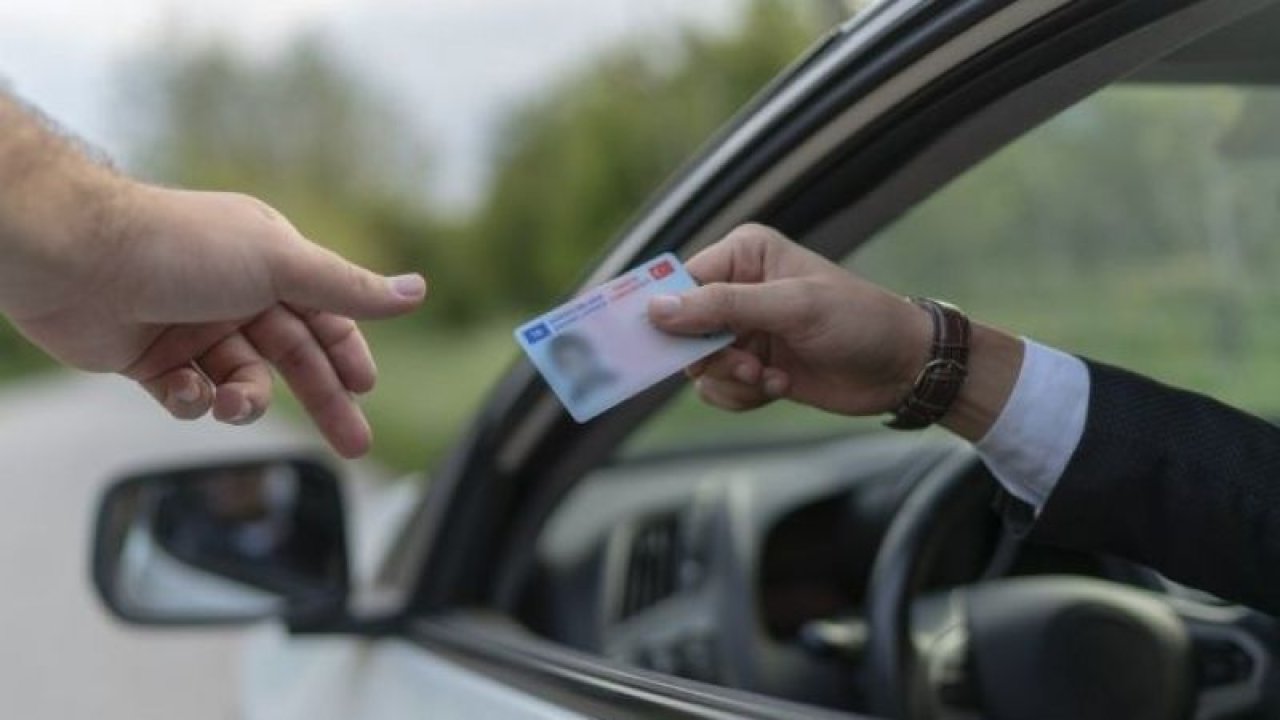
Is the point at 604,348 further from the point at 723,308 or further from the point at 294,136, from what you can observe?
the point at 294,136

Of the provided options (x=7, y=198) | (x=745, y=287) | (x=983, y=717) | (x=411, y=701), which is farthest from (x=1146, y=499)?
(x=7, y=198)

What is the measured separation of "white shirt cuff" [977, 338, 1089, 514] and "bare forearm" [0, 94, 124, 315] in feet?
3.16

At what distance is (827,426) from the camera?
4012mm

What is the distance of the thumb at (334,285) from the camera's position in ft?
4.84

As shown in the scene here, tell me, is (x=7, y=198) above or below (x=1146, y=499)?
above

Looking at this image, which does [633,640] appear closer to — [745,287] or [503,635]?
[503,635]

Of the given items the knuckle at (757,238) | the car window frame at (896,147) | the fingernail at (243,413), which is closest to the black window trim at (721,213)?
the car window frame at (896,147)

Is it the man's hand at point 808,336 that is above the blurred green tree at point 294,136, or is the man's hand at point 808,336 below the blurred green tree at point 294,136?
above

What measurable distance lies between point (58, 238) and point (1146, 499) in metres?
1.14

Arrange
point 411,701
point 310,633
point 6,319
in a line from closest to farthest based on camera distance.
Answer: point 6,319 → point 411,701 → point 310,633

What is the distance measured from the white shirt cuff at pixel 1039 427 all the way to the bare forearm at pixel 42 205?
96 cm

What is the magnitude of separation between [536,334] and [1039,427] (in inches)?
22.4

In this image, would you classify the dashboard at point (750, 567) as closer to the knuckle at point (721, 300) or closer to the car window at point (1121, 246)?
the car window at point (1121, 246)

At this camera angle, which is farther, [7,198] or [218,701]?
[218,701]
